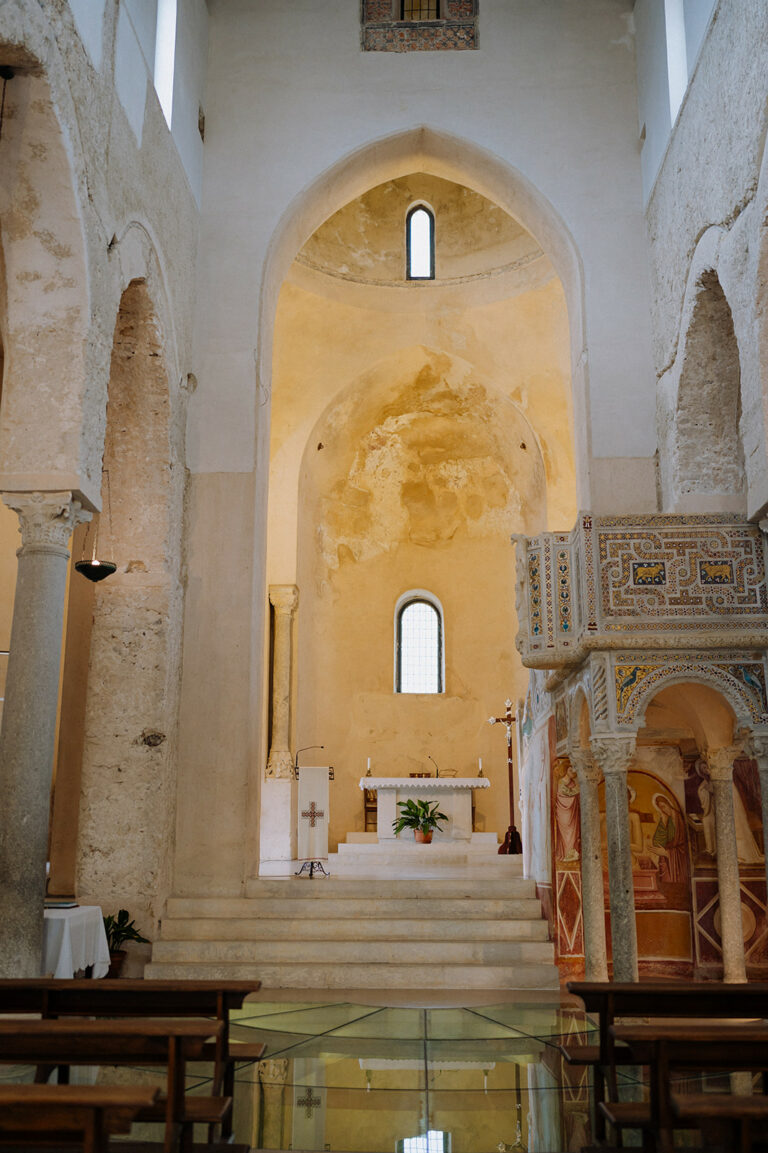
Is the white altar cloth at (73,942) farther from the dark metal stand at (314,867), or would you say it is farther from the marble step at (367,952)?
the dark metal stand at (314,867)

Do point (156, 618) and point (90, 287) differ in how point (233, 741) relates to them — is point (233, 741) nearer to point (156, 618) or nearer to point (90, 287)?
point (156, 618)

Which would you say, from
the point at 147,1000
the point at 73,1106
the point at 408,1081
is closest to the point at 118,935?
the point at 408,1081

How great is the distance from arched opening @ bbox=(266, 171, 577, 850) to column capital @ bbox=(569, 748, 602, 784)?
7.68 m

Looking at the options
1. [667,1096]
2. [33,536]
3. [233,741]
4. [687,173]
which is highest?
[687,173]

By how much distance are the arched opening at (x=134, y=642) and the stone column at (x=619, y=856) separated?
459cm

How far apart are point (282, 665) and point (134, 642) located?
21.3 feet

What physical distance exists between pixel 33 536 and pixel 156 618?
3149 mm

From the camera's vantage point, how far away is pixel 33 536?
7969 mm

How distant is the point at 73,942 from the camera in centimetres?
806

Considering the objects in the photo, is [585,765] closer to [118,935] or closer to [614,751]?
[614,751]

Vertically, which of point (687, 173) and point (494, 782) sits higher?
point (687, 173)

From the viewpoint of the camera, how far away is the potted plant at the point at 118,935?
9.80 metres

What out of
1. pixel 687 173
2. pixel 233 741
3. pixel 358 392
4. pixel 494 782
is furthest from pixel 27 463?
pixel 494 782

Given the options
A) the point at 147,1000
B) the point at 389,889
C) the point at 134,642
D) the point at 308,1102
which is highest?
the point at 134,642
